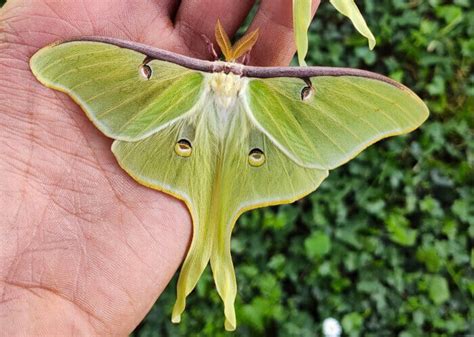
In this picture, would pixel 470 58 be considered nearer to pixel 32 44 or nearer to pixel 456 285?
pixel 456 285

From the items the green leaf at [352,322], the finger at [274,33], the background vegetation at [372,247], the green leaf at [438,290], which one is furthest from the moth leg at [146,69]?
the green leaf at [438,290]

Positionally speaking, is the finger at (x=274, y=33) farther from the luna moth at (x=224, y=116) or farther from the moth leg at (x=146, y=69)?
the moth leg at (x=146, y=69)

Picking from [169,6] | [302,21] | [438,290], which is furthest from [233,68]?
[438,290]

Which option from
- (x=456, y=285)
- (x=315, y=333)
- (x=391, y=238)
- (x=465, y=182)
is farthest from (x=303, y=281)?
(x=465, y=182)

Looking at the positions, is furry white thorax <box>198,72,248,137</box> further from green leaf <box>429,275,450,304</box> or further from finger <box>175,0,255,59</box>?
green leaf <box>429,275,450,304</box>

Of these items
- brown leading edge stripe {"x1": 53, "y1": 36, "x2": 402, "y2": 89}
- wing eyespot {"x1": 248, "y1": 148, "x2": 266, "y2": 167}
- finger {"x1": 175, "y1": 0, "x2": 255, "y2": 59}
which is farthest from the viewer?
finger {"x1": 175, "y1": 0, "x2": 255, "y2": 59}

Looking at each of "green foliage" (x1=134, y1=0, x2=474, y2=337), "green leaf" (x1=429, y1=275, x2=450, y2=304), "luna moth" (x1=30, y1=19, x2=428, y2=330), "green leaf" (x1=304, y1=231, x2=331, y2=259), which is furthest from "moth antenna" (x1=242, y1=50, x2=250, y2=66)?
"green leaf" (x1=429, y1=275, x2=450, y2=304)
